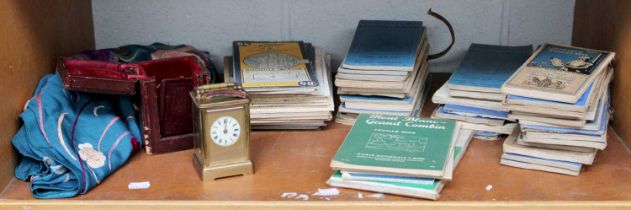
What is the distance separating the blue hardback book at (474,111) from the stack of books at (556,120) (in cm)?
8

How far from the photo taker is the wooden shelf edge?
1113mm

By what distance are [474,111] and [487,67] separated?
136 millimetres

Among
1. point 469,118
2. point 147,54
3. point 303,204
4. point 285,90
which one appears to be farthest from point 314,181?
point 147,54

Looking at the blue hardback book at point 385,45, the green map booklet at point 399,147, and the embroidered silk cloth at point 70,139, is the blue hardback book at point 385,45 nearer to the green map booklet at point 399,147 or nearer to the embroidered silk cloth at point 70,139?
the green map booklet at point 399,147

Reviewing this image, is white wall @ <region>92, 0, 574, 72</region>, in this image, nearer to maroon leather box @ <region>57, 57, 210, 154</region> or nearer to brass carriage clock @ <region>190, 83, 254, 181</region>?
maroon leather box @ <region>57, 57, 210, 154</region>

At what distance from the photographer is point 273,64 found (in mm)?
1495

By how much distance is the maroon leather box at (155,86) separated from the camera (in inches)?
50.8

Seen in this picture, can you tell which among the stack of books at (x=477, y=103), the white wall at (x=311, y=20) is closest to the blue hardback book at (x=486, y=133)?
the stack of books at (x=477, y=103)

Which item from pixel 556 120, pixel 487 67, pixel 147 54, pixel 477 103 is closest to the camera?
pixel 556 120

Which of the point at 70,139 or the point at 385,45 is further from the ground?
the point at 385,45

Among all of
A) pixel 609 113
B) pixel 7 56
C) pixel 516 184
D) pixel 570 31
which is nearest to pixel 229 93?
pixel 7 56

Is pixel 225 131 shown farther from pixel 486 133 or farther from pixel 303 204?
pixel 486 133

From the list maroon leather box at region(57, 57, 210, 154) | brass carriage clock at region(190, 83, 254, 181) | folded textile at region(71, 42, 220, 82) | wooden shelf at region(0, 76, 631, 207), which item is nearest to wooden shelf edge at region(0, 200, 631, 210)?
wooden shelf at region(0, 76, 631, 207)

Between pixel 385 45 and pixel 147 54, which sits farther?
pixel 147 54
